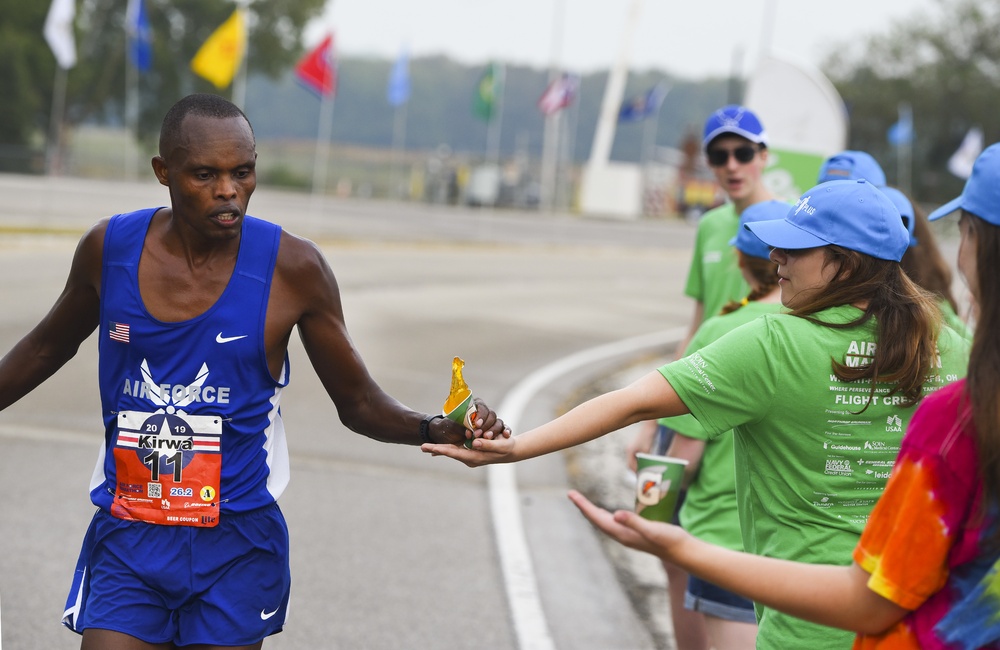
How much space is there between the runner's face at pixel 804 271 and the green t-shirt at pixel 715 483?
1134 millimetres

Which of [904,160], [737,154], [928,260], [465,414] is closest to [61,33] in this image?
[737,154]

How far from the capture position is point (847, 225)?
3092 millimetres

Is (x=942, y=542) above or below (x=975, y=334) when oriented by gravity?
below

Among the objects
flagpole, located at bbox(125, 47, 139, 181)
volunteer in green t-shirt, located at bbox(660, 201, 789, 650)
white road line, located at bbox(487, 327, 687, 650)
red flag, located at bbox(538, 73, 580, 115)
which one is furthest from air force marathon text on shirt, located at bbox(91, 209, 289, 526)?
flagpole, located at bbox(125, 47, 139, 181)

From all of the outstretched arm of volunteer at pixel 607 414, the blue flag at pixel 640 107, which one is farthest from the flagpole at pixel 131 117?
the outstretched arm of volunteer at pixel 607 414

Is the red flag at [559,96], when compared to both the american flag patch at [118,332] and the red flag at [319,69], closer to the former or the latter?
the red flag at [319,69]

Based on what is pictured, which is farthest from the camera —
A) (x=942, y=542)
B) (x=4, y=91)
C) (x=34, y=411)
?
(x=4, y=91)

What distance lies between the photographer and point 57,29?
2362cm

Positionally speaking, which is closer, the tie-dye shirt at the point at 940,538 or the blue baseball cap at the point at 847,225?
the tie-dye shirt at the point at 940,538

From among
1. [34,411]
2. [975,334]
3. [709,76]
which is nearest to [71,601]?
[975,334]

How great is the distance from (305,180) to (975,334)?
5894cm

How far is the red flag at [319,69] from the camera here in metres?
30.4

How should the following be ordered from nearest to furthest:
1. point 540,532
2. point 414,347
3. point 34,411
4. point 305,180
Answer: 1. point 540,532
2. point 34,411
3. point 414,347
4. point 305,180

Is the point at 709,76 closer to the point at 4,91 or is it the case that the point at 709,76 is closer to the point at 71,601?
the point at 4,91
